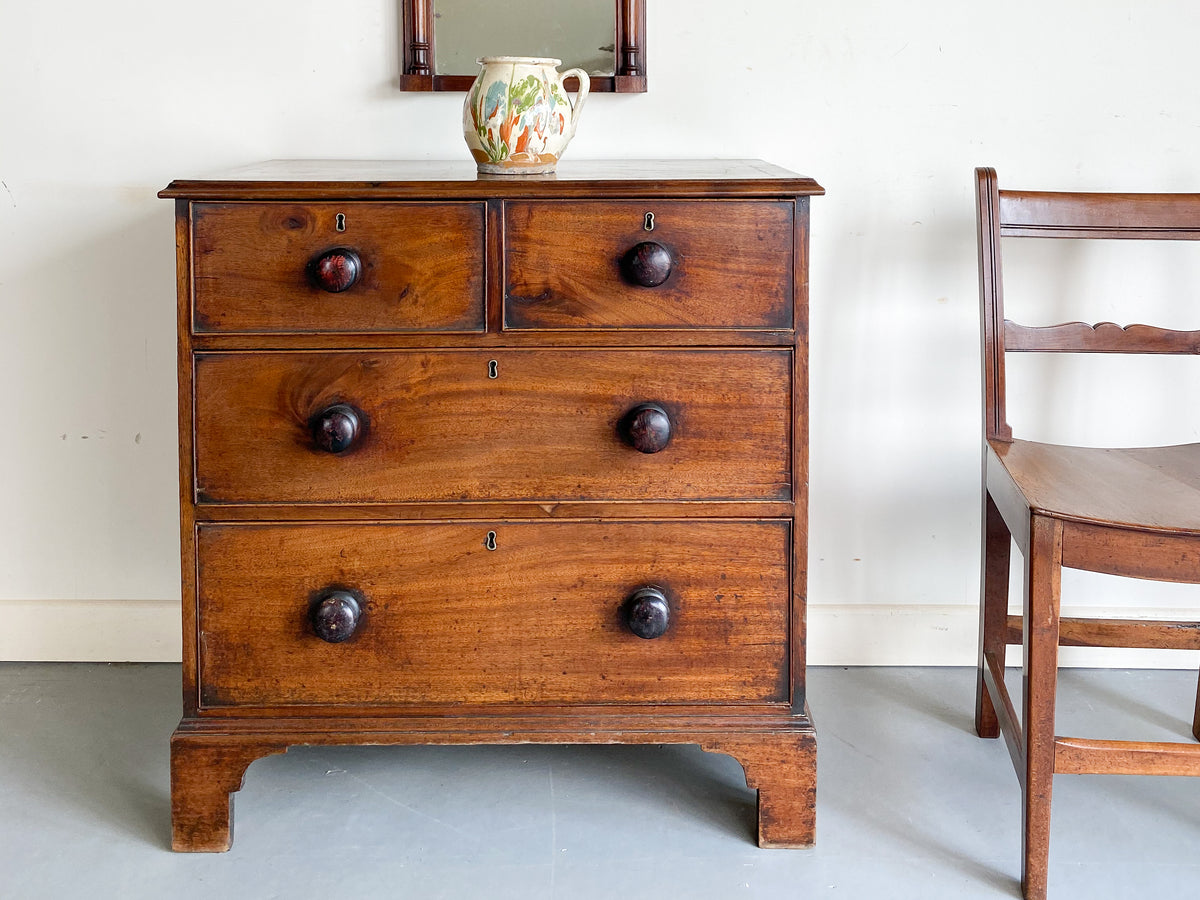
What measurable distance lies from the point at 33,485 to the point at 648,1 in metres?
1.60

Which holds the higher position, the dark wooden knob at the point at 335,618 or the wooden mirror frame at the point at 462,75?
the wooden mirror frame at the point at 462,75

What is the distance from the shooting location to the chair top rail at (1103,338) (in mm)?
2006

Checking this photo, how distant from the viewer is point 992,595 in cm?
206

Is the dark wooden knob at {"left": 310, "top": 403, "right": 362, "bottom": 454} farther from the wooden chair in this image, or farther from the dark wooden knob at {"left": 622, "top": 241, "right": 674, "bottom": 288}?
the wooden chair

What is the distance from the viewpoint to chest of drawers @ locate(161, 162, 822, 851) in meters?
1.64

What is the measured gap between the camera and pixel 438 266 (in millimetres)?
1639

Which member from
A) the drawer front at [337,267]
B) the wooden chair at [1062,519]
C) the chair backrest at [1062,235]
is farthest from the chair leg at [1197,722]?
the drawer front at [337,267]

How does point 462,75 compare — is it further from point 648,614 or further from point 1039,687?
point 1039,687

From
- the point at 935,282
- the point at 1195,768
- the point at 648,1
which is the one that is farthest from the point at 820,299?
the point at 1195,768

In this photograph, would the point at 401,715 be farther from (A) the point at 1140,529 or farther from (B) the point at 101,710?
(A) the point at 1140,529

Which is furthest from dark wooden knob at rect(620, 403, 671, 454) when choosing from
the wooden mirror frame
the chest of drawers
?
the wooden mirror frame

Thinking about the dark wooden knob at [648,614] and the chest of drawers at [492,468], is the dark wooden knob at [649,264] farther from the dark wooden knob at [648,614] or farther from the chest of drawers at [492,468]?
the dark wooden knob at [648,614]

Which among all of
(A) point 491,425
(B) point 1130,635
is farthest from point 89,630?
(B) point 1130,635

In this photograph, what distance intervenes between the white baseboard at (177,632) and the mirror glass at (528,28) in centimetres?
124
